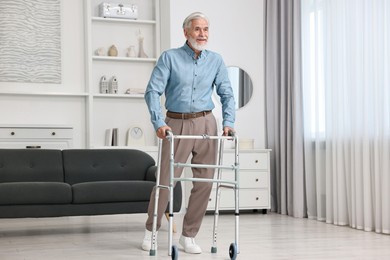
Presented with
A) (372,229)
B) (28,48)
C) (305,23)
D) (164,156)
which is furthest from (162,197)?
(28,48)

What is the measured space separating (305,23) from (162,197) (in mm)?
3127

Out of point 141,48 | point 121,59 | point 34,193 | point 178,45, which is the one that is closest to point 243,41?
point 178,45

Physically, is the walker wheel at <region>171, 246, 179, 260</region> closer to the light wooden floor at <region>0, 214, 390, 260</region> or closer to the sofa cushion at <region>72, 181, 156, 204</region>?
the light wooden floor at <region>0, 214, 390, 260</region>

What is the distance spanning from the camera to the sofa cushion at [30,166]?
5.68 meters

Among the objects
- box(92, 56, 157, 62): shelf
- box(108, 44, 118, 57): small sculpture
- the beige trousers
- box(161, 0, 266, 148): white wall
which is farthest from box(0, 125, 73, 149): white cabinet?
the beige trousers

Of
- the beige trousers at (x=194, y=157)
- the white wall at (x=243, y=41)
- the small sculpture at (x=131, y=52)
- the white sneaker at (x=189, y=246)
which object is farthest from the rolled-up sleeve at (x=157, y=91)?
the small sculpture at (x=131, y=52)

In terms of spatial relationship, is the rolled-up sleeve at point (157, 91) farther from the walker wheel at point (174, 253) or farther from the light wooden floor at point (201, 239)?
the light wooden floor at point (201, 239)

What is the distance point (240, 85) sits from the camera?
7.45m

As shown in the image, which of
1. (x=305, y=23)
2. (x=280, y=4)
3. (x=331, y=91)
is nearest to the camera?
(x=331, y=91)

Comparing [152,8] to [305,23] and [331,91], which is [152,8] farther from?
[331,91]

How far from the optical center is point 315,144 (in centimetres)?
645

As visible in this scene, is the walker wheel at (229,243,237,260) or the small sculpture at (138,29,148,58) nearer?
the walker wheel at (229,243,237,260)

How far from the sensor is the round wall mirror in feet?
24.3

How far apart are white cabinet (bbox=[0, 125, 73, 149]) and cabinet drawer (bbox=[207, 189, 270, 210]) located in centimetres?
168
